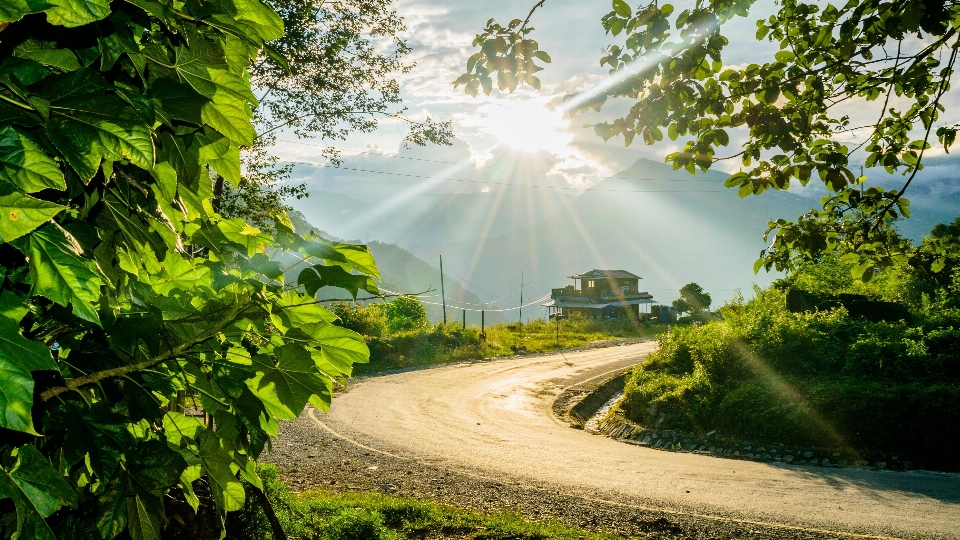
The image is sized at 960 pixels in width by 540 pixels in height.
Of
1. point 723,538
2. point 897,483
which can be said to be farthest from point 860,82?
point 897,483

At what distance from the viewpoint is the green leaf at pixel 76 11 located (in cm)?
71

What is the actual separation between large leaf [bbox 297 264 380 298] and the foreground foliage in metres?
15.8

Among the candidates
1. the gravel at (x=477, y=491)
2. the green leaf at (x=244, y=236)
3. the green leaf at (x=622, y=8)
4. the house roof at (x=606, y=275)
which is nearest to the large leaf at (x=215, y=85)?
the green leaf at (x=244, y=236)

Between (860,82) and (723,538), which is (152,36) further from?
(723,538)

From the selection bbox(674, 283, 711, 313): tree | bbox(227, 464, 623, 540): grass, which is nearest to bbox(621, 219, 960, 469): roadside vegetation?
bbox(227, 464, 623, 540): grass

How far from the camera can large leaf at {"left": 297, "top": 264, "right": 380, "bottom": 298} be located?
4.50 feet

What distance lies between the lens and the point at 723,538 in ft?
26.2

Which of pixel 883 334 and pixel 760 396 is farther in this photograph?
pixel 883 334

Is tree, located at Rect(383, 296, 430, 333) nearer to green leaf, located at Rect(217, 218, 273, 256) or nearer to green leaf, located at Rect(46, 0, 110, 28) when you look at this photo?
green leaf, located at Rect(217, 218, 273, 256)

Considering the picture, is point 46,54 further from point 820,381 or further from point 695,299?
point 695,299

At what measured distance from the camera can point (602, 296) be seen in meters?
80.9

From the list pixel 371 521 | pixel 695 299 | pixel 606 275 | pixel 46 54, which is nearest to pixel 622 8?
pixel 46 54

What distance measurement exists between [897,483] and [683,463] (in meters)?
4.22

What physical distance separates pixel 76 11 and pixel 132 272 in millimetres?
765
